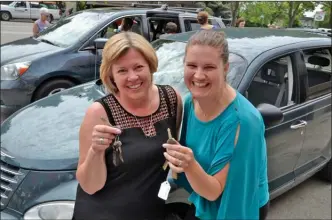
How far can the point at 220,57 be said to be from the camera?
54.2 inches

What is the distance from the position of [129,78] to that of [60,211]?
3.39 feet

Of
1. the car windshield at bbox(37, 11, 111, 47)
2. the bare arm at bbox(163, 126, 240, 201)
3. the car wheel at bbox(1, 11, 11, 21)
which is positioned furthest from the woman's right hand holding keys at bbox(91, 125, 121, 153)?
the car wheel at bbox(1, 11, 11, 21)

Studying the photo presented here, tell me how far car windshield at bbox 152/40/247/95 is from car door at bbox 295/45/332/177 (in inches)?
29.3

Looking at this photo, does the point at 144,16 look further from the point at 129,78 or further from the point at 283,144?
the point at 129,78

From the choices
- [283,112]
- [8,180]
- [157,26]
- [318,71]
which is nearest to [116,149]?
[8,180]

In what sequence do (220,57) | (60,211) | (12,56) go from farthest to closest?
(12,56) → (60,211) → (220,57)

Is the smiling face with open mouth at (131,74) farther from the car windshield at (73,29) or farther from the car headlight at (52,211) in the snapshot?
the car windshield at (73,29)

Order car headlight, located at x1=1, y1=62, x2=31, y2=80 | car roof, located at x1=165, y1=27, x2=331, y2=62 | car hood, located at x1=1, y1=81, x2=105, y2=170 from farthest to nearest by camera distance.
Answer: car headlight, located at x1=1, y1=62, x2=31, y2=80 < car roof, located at x1=165, y1=27, x2=331, y2=62 < car hood, located at x1=1, y1=81, x2=105, y2=170

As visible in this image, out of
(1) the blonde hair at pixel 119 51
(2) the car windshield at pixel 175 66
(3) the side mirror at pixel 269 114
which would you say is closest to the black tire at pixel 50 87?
(2) the car windshield at pixel 175 66

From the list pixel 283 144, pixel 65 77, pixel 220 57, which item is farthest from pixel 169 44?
pixel 65 77

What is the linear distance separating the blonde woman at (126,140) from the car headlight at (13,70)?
3797mm

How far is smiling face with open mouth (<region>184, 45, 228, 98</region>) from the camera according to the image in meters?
1.36

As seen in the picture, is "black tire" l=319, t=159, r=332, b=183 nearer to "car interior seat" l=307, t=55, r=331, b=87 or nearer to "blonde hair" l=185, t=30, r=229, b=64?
"car interior seat" l=307, t=55, r=331, b=87

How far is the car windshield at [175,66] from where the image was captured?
2658 mm
